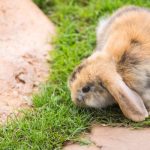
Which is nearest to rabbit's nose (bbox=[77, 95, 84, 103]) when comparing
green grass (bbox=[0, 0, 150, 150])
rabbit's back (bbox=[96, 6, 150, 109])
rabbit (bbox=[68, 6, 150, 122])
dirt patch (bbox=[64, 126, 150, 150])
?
rabbit (bbox=[68, 6, 150, 122])

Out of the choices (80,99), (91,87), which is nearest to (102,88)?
(91,87)

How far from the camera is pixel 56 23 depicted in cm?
720

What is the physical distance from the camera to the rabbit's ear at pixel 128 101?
205 inches

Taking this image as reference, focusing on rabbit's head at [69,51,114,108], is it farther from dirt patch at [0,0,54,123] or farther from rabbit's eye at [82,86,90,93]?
dirt patch at [0,0,54,123]

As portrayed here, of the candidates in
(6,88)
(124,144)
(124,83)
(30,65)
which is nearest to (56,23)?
(30,65)

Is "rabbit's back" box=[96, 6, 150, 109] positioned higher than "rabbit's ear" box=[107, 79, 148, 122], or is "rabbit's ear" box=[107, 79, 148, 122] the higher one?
"rabbit's back" box=[96, 6, 150, 109]

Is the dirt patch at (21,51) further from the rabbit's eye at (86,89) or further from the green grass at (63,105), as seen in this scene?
the rabbit's eye at (86,89)

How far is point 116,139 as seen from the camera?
5.14m

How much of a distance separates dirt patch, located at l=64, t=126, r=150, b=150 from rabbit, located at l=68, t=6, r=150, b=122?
15 cm

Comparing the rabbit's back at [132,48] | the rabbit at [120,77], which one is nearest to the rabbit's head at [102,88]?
the rabbit at [120,77]

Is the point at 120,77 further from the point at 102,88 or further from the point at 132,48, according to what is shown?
the point at 132,48

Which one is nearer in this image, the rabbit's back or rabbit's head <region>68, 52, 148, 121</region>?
rabbit's head <region>68, 52, 148, 121</region>

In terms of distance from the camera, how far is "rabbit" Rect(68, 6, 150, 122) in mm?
5242

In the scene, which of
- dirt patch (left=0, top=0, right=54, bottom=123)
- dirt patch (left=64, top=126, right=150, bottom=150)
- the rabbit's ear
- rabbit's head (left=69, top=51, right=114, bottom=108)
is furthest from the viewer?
dirt patch (left=0, top=0, right=54, bottom=123)
